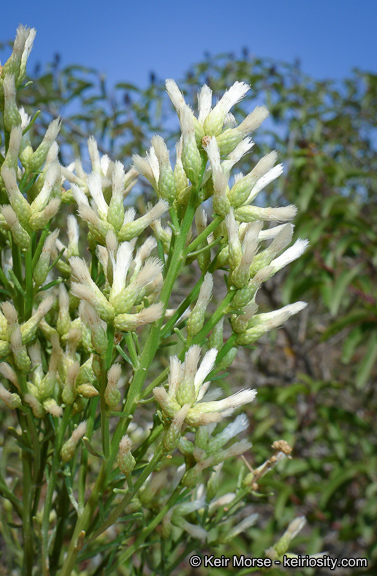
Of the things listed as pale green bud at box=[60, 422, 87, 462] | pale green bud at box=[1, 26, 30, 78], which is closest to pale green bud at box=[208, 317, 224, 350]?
pale green bud at box=[60, 422, 87, 462]

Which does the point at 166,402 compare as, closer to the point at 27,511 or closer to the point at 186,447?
the point at 186,447

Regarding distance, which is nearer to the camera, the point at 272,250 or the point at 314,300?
the point at 272,250

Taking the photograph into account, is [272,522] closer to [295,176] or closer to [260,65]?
[295,176]

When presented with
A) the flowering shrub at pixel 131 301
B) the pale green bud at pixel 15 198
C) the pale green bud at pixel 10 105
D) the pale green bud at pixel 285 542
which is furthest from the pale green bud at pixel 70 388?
the pale green bud at pixel 285 542

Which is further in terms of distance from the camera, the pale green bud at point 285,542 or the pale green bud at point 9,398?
the pale green bud at point 285,542

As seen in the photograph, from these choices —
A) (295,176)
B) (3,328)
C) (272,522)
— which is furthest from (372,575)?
(295,176)

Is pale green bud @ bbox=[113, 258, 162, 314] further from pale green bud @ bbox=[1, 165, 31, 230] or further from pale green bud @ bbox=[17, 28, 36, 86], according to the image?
pale green bud @ bbox=[17, 28, 36, 86]

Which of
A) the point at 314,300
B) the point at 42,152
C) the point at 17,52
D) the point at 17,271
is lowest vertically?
the point at 314,300

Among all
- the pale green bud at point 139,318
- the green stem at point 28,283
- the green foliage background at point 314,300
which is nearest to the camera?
the pale green bud at point 139,318

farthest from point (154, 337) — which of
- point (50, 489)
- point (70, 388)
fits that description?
point (50, 489)

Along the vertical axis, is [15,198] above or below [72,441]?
above

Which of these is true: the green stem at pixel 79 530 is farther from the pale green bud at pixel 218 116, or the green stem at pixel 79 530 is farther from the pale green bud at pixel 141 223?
the pale green bud at pixel 218 116
